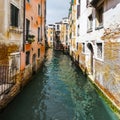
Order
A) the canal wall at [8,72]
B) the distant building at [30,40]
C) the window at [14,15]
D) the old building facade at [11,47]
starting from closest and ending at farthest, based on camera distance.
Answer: the canal wall at [8,72] < the old building facade at [11,47] < the window at [14,15] < the distant building at [30,40]

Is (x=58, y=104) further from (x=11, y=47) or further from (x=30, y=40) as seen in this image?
(x=30, y=40)

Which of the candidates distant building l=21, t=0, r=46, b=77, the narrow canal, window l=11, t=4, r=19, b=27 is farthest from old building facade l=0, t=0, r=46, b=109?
distant building l=21, t=0, r=46, b=77

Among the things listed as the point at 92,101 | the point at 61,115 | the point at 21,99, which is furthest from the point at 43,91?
the point at 61,115

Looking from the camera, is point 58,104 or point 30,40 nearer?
point 58,104

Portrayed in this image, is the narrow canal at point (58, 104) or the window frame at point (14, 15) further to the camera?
the window frame at point (14, 15)

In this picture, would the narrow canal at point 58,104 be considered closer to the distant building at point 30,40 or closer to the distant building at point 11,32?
the distant building at point 30,40

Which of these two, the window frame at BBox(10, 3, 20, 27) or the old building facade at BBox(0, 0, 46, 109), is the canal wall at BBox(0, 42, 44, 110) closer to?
the old building facade at BBox(0, 0, 46, 109)

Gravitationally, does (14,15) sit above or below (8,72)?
above

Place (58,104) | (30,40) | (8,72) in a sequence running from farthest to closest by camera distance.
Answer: (30,40) → (58,104) → (8,72)

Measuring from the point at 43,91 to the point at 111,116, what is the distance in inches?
214

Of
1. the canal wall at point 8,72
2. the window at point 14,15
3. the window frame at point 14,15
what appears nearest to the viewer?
the canal wall at point 8,72

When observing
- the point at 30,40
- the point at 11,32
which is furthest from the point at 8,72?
the point at 30,40

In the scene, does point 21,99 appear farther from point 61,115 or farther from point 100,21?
point 100,21

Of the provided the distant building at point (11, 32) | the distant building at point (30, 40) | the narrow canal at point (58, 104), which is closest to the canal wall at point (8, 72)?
the distant building at point (11, 32)
